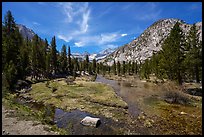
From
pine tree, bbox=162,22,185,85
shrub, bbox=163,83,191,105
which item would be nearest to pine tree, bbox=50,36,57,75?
pine tree, bbox=162,22,185,85

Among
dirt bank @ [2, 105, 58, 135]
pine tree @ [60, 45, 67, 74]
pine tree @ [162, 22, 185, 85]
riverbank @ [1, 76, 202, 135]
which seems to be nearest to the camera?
dirt bank @ [2, 105, 58, 135]

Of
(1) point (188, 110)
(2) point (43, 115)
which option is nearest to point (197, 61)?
(1) point (188, 110)

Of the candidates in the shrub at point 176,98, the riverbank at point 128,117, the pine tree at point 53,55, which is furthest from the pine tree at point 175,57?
the pine tree at point 53,55

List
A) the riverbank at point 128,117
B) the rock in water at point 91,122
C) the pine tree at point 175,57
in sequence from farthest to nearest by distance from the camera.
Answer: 1. the pine tree at point 175,57
2. the rock in water at point 91,122
3. the riverbank at point 128,117

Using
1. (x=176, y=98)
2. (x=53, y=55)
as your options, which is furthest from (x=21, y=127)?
(x=53, y=55)

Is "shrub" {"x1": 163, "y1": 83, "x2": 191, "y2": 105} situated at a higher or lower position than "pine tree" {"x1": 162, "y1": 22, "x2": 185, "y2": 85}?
lower

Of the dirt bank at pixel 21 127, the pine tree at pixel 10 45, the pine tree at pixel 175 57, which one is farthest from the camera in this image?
the pine tree at pixel 10 45

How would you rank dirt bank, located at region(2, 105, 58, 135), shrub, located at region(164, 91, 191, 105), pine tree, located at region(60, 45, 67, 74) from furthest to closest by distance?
pine tree, located at region(60, 45, 67, 74) → shrub, located at region(164, 91, 191, 105) → dirt bank, located at region(2, 105, 58, 135)

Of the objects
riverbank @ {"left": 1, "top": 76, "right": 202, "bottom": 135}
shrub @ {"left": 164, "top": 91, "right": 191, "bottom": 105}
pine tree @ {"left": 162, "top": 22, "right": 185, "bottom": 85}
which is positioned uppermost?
pine tree @ {"left": 162, "top": 22, "right": 185, "bottom": 85}

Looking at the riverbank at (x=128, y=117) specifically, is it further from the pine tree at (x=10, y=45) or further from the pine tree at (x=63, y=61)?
the pine tree at (x=63, y=61)

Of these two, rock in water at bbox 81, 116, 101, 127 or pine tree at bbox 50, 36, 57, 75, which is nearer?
rock in water at bbox 81, 116, 101, 127

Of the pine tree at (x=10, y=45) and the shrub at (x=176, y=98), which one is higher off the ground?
the pine tree at (x=10, y=45)

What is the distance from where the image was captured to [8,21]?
55.3m

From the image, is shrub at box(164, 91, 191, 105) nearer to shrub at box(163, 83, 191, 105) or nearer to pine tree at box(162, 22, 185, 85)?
shrub at box(163, 83, 191, 105)
